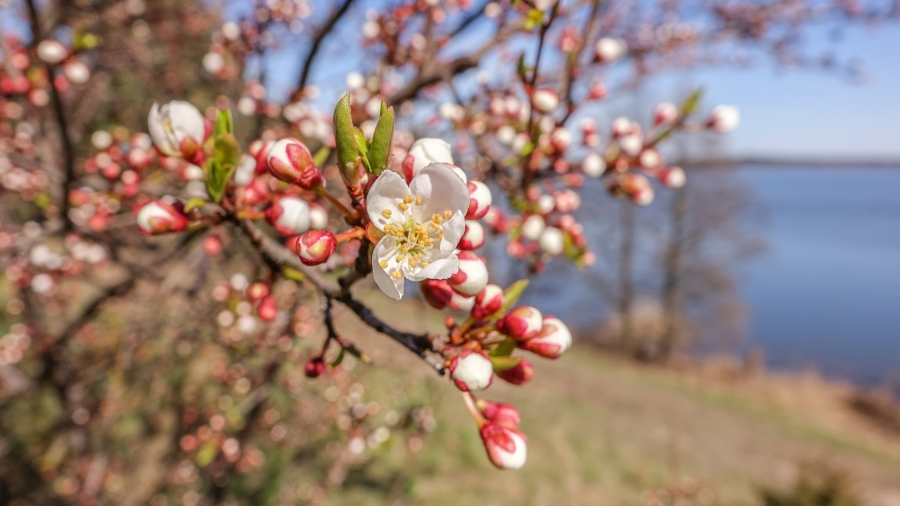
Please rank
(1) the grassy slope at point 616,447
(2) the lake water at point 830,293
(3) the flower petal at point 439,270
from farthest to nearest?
(2) the lake water at point 830,293 → (1) the grassy slope at point 616,447 → (3) the flower petal at point 439,270

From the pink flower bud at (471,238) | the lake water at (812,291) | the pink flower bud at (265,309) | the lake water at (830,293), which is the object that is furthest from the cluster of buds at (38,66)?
the lake water at (830,293)

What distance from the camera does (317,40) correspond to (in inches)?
64.8

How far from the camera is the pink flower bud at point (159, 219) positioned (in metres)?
0.78

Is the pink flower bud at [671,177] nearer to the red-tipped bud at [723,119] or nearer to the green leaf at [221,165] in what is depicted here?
the red-tipped bud at [723,119]

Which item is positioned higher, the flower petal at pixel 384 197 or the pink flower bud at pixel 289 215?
the flower petal at pixel 384 197

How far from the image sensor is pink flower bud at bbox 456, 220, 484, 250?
0.74m

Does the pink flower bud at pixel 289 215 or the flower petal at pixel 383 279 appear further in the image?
the pink flower bud at pixel 289 215

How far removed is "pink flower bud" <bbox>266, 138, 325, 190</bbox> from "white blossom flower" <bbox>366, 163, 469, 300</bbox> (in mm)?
133

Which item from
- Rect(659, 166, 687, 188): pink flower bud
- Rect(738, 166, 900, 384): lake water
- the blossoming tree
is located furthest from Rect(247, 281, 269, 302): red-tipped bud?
Rect(738, 166, 900, 384): lake water

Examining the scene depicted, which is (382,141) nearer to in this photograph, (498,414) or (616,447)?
(498,414)

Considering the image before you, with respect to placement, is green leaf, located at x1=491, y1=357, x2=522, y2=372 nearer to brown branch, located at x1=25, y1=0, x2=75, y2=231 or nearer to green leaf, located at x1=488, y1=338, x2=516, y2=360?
green leaf, located at x1=488, y1=338, x2=516, y2=360

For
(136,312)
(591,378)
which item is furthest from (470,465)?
(591,378)

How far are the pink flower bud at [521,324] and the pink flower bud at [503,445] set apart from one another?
0.57 ft

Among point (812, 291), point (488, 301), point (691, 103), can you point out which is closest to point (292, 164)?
point (488, 301)
